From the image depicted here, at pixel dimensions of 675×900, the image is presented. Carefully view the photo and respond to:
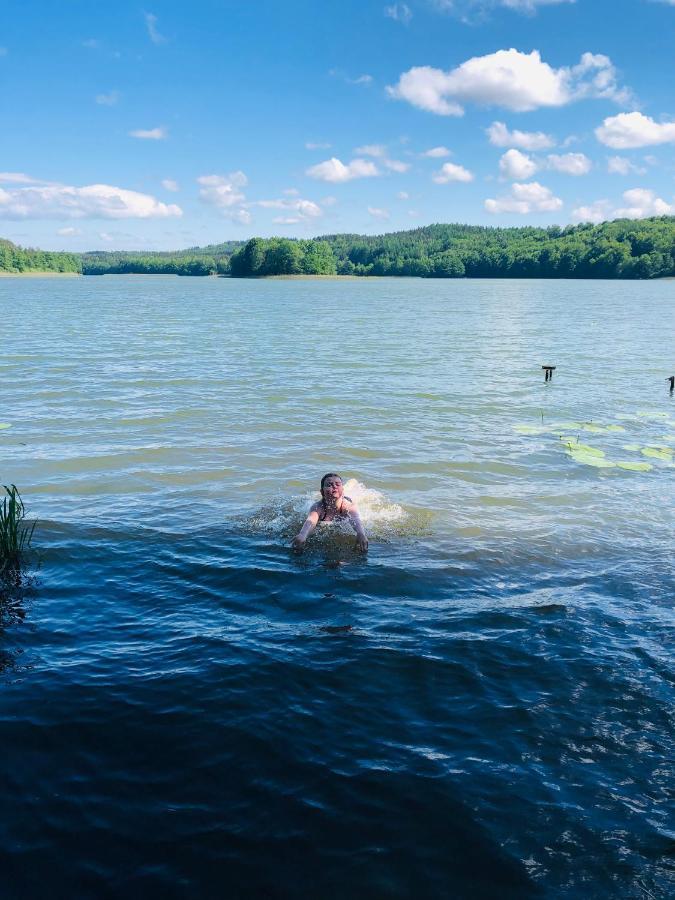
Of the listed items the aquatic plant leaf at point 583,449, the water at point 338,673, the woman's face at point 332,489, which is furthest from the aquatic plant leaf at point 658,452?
the woman's face at point 332,489

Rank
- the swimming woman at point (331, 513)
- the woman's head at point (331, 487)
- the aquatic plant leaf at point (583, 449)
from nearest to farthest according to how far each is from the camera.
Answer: the swimming woman at point (331, 513) → the woman's head at point (331, 487) → the aquatic plant leaf at point (583, 449)

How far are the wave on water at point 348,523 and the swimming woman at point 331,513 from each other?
0.68 ft

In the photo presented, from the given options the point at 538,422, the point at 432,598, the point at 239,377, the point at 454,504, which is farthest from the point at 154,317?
the point at 432,598

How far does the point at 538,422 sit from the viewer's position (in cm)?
2536

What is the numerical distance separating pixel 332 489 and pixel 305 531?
95 cm

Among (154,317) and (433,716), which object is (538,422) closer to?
(433,716)

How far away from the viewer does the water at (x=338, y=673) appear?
5.83m

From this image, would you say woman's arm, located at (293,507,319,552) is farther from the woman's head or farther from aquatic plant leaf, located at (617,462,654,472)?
aquatic plant leaf, located at (617,462,654,472)

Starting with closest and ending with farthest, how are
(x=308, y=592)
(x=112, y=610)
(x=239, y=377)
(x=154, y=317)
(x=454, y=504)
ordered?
(x=112, y=610) → (x=308, y=592) → (x=454, y=504) → (x=239, y=377) → (x=154, y=317)

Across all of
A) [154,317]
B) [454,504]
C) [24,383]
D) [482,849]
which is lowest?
[482,849]

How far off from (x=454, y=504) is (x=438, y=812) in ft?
32.5

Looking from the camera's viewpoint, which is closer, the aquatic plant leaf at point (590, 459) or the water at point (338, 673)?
the water at point (338, 673)

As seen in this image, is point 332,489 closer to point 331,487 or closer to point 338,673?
point 331,487

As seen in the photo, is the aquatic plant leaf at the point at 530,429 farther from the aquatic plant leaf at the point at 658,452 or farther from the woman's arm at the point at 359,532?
the woman's arm at the point at 359,532
